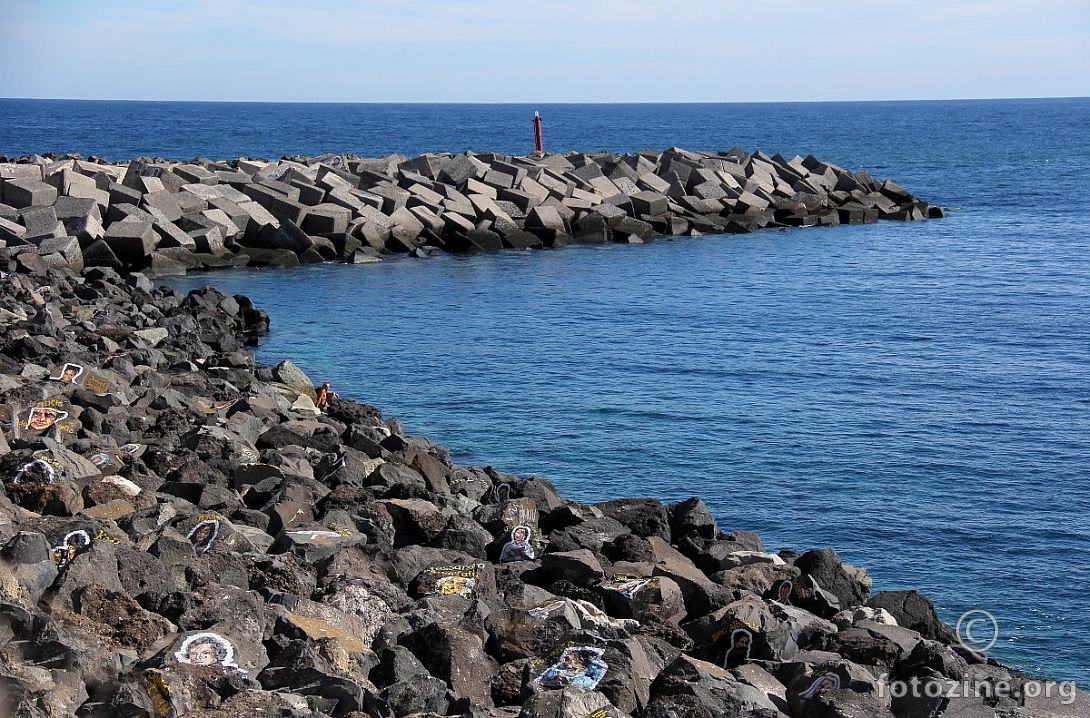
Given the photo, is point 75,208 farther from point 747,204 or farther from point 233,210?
point 747,204

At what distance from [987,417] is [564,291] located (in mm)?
10429

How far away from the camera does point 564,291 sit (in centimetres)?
2198

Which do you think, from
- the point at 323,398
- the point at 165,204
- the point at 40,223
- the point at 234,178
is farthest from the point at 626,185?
the point at 323,398

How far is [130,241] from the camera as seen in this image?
21.4 meters

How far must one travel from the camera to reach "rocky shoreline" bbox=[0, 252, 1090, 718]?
442cm

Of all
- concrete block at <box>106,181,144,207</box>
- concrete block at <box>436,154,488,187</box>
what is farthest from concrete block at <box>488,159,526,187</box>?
concrete block at <box>106,181,144,207</box>

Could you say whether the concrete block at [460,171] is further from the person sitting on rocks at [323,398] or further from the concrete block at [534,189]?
the person sitting on rocks at [323,398]

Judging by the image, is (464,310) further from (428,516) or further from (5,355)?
(428,516)

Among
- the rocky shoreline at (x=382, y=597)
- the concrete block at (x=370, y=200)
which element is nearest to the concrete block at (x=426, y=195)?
the concrete block at (x=370, y=200)

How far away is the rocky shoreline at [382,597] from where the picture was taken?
4.42 m

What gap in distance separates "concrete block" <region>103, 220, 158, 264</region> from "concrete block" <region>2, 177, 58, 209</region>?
1754mm

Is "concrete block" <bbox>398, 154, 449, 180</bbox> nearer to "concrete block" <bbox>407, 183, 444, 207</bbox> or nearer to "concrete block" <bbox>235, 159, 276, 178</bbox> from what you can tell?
"concrete block" <bbox>407, 183, 444, 207</bbox>

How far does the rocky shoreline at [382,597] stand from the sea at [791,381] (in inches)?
71.7

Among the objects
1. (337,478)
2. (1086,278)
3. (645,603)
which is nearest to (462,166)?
(1086,278)
